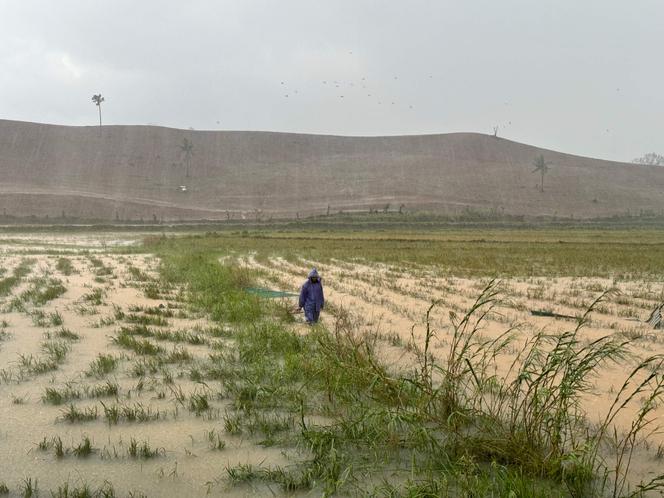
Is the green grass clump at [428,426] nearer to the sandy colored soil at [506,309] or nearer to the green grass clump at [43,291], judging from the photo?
the sandy colored soil at [506,309]

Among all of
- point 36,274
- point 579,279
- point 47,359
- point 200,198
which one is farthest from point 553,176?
point 47,359

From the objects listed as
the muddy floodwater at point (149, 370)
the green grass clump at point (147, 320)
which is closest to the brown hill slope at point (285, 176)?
the muddy floodwater at point (149, 370)

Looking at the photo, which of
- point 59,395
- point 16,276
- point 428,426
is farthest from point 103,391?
point 16,276

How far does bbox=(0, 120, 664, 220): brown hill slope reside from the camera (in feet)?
243

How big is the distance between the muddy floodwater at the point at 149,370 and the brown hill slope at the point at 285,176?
187 feet

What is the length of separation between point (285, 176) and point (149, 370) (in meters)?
84.5

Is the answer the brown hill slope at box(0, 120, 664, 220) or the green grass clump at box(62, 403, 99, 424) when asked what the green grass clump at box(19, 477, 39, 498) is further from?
the brown hill slope at box(0, 120, 664, 220)

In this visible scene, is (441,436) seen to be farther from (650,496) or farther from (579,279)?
(579,279)

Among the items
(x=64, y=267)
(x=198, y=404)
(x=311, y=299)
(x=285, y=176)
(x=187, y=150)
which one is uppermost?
(x=187, y=150)

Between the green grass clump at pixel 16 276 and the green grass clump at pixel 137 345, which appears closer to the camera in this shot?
the green grass clump at pixel 137 345

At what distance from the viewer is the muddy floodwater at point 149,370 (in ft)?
13.1

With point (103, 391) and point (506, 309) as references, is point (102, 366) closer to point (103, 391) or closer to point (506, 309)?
point (103, 391)

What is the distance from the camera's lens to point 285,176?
8938cm

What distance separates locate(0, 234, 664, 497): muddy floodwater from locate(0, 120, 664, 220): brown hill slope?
2245 inches
